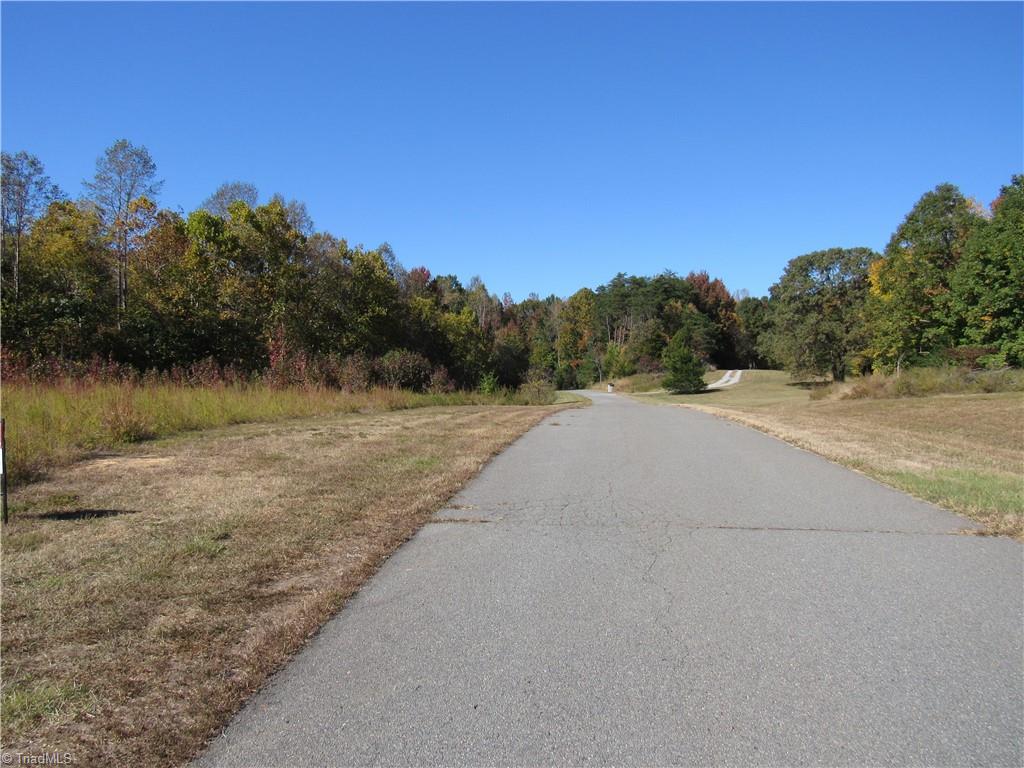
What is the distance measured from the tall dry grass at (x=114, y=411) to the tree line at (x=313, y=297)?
2.49 m

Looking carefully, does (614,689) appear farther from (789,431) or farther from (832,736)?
(789,431)

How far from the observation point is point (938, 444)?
13766mm

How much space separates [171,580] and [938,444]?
14.5m

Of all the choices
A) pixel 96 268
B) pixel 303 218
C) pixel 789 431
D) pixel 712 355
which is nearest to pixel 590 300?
pixel 712 355

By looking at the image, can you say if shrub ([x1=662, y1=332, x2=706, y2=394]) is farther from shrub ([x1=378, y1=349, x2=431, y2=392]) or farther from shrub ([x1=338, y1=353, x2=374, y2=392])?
shrub ([x1=338, y1=353, x2=374, y2=392])

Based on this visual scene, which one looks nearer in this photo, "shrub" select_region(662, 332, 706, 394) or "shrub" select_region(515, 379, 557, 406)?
"shrub" select_region(515, 379, 557, 406)

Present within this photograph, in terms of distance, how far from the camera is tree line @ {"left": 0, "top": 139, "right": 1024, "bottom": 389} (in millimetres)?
22594

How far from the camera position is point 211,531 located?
5766 mm

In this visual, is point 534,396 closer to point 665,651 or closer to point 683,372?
point 665,651

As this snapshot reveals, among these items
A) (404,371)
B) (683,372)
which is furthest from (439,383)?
(683,372)

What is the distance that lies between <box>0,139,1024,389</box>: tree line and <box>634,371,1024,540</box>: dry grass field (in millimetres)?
15846

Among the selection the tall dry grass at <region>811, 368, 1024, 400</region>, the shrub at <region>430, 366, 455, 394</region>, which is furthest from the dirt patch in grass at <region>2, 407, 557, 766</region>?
the tall dry grass at <region>811, 368, 1024, 400</region>

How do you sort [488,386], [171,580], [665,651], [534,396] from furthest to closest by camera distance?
[488,386] < [534,396] < [171,580] < [665,651]

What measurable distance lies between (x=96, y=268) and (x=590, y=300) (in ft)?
314
